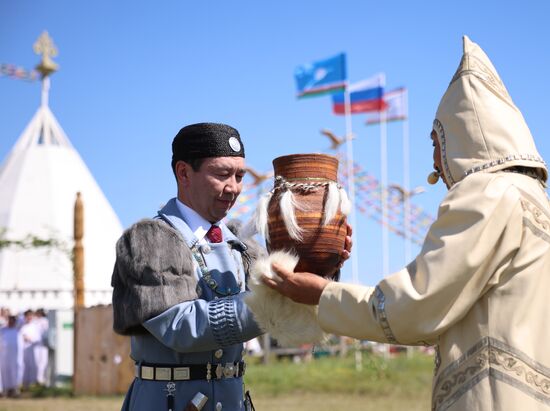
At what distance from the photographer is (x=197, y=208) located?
346 centimetres

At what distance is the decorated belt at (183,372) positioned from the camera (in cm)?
324

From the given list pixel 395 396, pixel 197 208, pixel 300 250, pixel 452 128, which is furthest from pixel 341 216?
pixel 395 396

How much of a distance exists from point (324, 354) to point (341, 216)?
15736 millimetres

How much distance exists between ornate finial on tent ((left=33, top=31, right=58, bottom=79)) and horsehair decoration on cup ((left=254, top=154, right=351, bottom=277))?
37511 millimetres

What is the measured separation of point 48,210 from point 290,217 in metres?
32.3

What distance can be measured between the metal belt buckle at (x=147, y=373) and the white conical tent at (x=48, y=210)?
24.5 meters

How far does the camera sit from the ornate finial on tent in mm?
38594

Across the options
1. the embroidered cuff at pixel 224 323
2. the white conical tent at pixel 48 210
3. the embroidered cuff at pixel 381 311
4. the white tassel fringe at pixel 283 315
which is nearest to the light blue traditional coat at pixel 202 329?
the embroidered cuff at pixel 224 323

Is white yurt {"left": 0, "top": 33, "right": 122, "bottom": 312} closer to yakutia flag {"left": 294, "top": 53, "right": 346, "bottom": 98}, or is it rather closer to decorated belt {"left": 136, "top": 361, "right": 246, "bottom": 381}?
yakutia flag {"left": 294, "top": 53, "right": 346, "bottom": 98}

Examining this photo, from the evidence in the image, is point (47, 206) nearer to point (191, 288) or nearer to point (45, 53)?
point (45, 53)

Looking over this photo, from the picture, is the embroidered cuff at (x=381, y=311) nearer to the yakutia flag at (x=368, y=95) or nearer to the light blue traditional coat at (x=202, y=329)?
the light blue traditional coat at (x=202, y=329)

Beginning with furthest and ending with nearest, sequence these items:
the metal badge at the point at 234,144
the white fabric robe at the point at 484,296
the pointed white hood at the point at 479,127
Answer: the metal badge at the point at 234,144 < the pointed white hood at the point at 479,127 < the white fabric robe at the point at 484,296

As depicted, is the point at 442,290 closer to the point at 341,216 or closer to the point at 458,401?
the point at 458,401

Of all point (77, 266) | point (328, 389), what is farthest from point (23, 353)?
point (328, 389)
